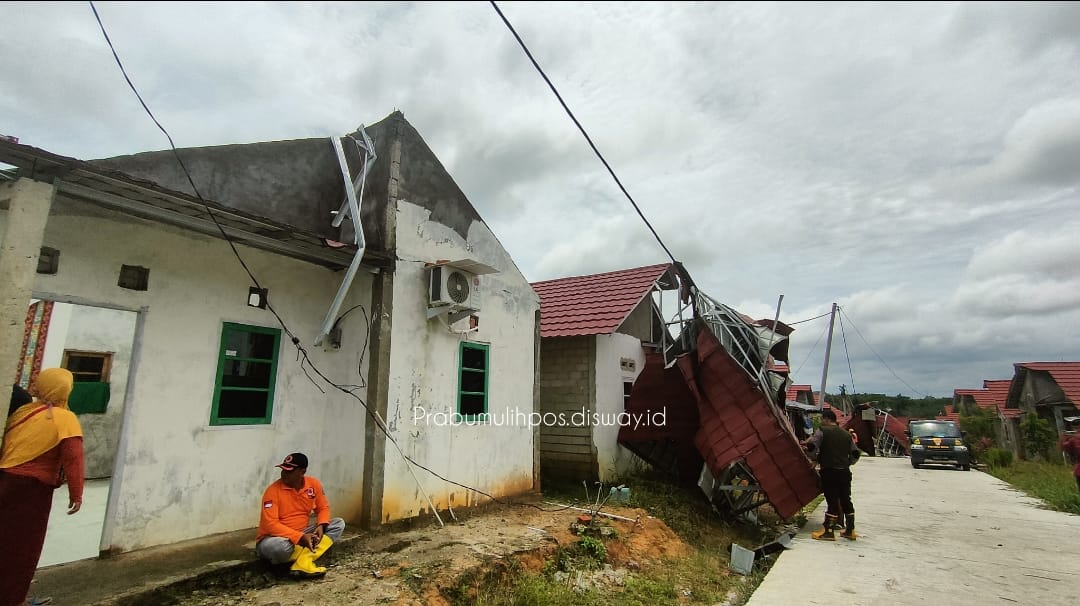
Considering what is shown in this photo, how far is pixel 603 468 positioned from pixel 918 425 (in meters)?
15.7

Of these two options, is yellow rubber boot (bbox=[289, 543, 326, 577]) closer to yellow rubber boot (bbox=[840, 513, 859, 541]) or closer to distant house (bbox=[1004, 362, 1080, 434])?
yellow rubber boot (bbox=[840, 513, 859, 541])

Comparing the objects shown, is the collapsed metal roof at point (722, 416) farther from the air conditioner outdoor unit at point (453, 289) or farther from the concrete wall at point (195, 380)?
the concrete wall at point (195, 380)

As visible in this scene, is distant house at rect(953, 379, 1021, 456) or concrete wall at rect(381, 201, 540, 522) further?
distant house at rect(953, 379, 1021, 456)

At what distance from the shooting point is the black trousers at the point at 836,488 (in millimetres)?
7957

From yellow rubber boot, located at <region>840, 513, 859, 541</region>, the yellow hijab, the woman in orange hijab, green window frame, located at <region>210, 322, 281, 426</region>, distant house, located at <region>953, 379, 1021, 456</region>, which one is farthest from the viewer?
distant house, located at <region>953, 379, 1021, 456</region>

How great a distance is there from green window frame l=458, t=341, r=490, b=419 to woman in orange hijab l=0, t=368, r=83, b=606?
4.34 m

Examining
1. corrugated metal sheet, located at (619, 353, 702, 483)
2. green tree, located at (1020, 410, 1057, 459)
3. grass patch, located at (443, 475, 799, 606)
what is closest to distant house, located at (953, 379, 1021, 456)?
green tree, located at (1020, 410, 1057, 459)

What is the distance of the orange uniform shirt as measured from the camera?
15.0 ft

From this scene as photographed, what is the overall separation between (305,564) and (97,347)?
25.6 ft

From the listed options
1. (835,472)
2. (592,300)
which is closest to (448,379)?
(592,300)

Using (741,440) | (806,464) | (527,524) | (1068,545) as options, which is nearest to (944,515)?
(1068,545)

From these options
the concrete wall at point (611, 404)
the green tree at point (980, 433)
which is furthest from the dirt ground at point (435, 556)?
the green tree at point (980, 433)

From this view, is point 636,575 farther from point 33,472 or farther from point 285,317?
point 33,472

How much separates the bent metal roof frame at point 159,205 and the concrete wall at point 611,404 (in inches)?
254
